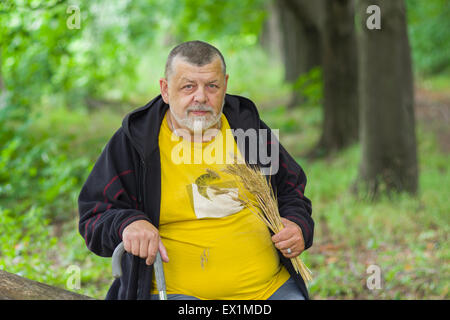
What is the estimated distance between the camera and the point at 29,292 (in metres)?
1.93

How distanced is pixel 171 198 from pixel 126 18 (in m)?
13.2

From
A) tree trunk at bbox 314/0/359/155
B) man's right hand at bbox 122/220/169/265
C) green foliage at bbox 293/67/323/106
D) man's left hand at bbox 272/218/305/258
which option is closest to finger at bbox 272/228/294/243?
man's left hand at bbox 272/218/305/258

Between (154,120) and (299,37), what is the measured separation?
10166 millimetres

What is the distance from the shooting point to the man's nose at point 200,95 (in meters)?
2.41

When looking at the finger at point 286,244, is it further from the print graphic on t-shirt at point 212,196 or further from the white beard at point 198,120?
the white beard at point 198,120

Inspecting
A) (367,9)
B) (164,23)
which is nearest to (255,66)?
(164,23)

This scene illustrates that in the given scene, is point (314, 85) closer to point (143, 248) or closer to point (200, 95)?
point (200, 95)

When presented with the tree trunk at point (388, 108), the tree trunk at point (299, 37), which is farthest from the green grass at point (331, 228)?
the tree trunk at point (299, 37)

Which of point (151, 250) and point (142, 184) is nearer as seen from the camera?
point (151, 250)

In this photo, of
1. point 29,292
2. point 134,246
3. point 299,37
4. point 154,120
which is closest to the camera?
point 29,292

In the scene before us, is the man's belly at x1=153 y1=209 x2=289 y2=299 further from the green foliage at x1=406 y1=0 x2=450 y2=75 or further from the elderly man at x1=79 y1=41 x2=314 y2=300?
the green foliage at x1=406 y1=0 x2=450 y2=75

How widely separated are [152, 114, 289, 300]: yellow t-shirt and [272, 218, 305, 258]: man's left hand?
17 centimetres

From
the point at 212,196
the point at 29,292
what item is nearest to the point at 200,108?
the point at 212,196

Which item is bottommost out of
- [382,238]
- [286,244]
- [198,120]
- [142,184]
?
[382,238]
